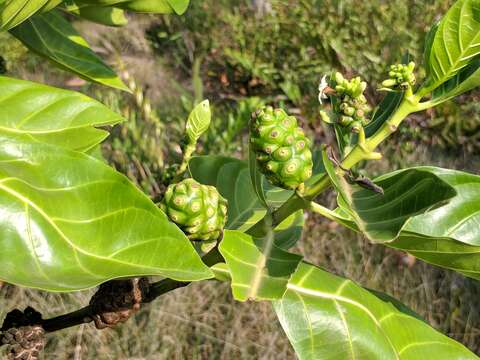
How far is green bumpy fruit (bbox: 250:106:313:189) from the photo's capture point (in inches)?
32.7

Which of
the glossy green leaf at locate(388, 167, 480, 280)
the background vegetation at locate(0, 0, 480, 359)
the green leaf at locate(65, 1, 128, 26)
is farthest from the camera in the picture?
the background vegetation at locate(0, 0, 480, 359)

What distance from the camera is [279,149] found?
83cm

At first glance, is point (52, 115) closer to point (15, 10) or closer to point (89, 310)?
point (15, 10)

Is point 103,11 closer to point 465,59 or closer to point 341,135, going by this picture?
point 341,135

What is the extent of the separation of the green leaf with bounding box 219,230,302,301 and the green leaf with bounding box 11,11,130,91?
1.60 feet

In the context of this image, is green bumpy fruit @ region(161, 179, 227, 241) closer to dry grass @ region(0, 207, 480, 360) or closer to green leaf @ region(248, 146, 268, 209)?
green leaf @ region(248, 146, 268, 209)

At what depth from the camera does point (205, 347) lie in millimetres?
3846

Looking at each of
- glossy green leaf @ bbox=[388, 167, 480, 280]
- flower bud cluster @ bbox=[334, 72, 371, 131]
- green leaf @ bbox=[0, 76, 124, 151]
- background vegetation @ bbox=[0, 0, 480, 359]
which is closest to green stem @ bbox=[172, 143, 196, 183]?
green leaf @ bbox=[0, 76, 124, 151]

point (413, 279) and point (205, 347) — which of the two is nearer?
point (205, 347)

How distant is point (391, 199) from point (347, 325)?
0.19 m

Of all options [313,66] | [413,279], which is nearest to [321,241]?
[413,279]

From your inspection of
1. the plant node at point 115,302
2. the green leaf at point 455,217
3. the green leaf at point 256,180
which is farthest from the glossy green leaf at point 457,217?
the plant node at point 115,302

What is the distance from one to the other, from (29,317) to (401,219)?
2.09ft

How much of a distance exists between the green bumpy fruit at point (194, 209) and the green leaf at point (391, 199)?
0.18 metres
